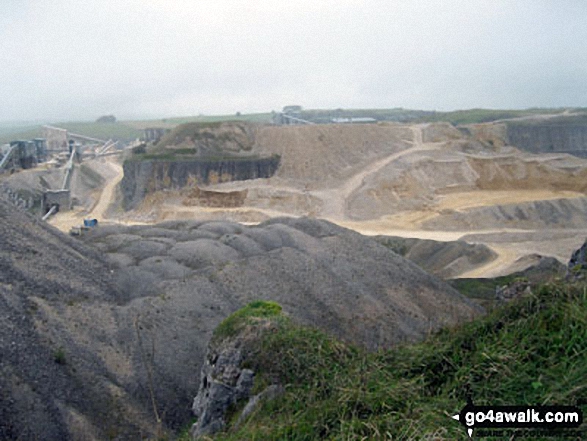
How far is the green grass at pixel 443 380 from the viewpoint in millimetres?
6434

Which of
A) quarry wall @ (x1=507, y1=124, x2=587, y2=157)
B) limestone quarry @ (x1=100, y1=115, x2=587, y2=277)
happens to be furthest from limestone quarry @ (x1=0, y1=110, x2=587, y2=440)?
quarry wall @ (x1=507, y1=124, x2=587, y2=157)

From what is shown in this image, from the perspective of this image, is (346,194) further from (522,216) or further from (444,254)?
(444,254)

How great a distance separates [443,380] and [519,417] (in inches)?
70.2

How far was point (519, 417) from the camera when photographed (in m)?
6.11

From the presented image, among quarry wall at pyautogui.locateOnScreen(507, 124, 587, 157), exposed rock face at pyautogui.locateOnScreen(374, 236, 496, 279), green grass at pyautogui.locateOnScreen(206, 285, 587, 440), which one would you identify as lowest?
exposed rock face at pyautogui.locateOnScreen(374, 236, 496, 279)

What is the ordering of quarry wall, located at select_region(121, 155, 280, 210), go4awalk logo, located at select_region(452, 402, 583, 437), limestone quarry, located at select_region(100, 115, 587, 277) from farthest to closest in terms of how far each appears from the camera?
quarry wall, located at select_region(121, 155, 280, 210) < limestone quarry, located at select_region(100, 115, 587, 277) < go4awalk logo, located at select_region(452, 402, 583, 437)

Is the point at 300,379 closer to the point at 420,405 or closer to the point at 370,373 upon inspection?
the point at 370,373

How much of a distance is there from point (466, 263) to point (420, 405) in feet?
93.6

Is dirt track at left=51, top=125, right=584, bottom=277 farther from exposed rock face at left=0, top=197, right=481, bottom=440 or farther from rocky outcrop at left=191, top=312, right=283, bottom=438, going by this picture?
rocky outcrop at left=191, top=312, right=283, bottom=438

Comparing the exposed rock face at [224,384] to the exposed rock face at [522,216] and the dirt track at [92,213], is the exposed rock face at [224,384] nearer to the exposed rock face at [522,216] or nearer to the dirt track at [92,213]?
the exposed rock face at [522,216]

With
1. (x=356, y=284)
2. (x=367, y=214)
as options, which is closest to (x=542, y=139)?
(x=367, y=214)

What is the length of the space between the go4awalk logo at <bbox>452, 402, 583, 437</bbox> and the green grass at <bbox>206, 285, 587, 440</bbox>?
12 centimetres

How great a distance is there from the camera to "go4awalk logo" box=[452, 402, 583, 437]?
5.73 metres

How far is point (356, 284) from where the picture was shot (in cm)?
2392
